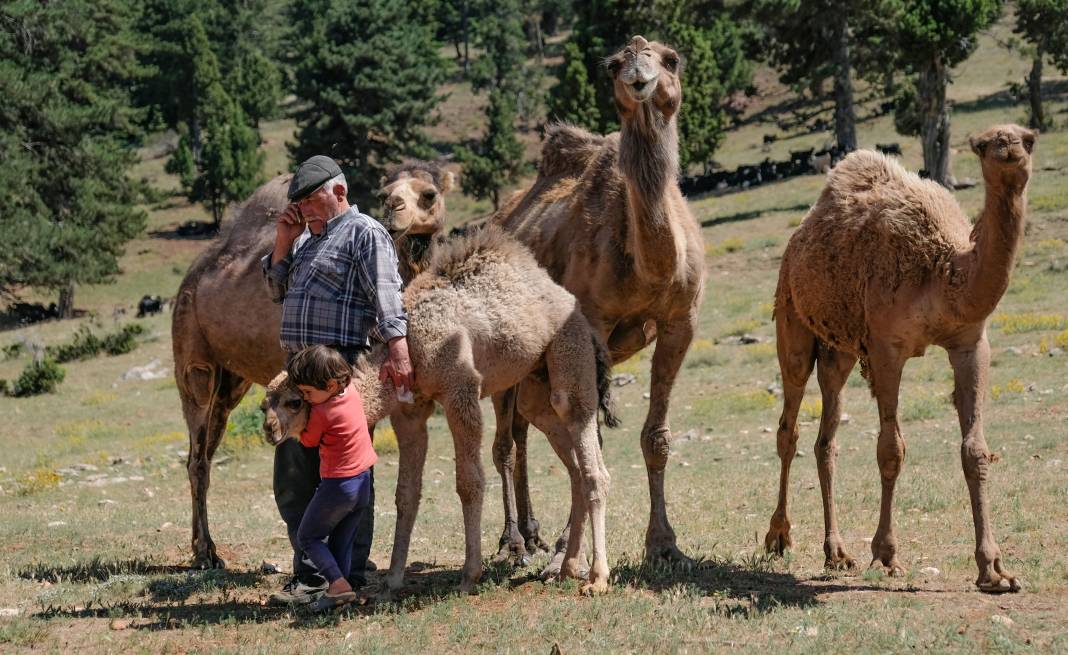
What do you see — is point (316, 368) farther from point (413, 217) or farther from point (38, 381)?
point (38, 381)

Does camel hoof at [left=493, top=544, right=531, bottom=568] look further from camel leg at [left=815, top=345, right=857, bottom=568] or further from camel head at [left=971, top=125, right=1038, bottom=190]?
camel head at [left=971, top=125, right=1038, bottom=190]

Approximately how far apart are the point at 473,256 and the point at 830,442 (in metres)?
3.18

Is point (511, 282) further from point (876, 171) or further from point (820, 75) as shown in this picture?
point (820, 75)

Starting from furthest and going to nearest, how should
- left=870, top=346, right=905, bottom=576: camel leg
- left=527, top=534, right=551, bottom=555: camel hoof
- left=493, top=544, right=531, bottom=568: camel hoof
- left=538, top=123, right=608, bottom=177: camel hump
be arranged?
1. left=538, top=123, right=608, bottom=177: camel hump
2. left=527, top=534, right=551, bottom=555: camel hoof
3. left=493, top=544, right=531, bottom=568: camel hoof
4. left=870, top=346, right=905, bottom=576: camel leg

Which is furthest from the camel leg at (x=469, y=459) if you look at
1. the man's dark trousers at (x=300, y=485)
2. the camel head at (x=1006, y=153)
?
the camel head at (x=1006, y=153)

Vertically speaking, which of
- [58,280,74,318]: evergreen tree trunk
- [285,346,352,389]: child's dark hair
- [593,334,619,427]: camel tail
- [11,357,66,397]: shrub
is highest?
[285,346,352,389]: child's dark hair

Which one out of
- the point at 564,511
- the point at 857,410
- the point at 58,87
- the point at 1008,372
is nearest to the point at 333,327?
the point at 564,511

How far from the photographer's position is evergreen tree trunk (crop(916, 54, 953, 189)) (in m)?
36.5

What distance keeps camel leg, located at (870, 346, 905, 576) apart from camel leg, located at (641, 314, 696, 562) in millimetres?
1375

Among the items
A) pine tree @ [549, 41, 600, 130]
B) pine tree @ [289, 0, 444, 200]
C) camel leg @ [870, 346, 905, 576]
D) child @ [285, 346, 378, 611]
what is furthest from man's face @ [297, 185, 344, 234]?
pine tree @ [289, 0, 444, 200]

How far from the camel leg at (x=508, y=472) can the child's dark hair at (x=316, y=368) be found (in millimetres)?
2567

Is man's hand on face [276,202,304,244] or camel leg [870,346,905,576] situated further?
camel leg [870,346,905,576]

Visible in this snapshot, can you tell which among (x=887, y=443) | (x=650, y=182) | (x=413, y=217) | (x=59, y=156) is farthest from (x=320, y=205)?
(x=59, y=156)

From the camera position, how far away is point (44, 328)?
43656 mm
